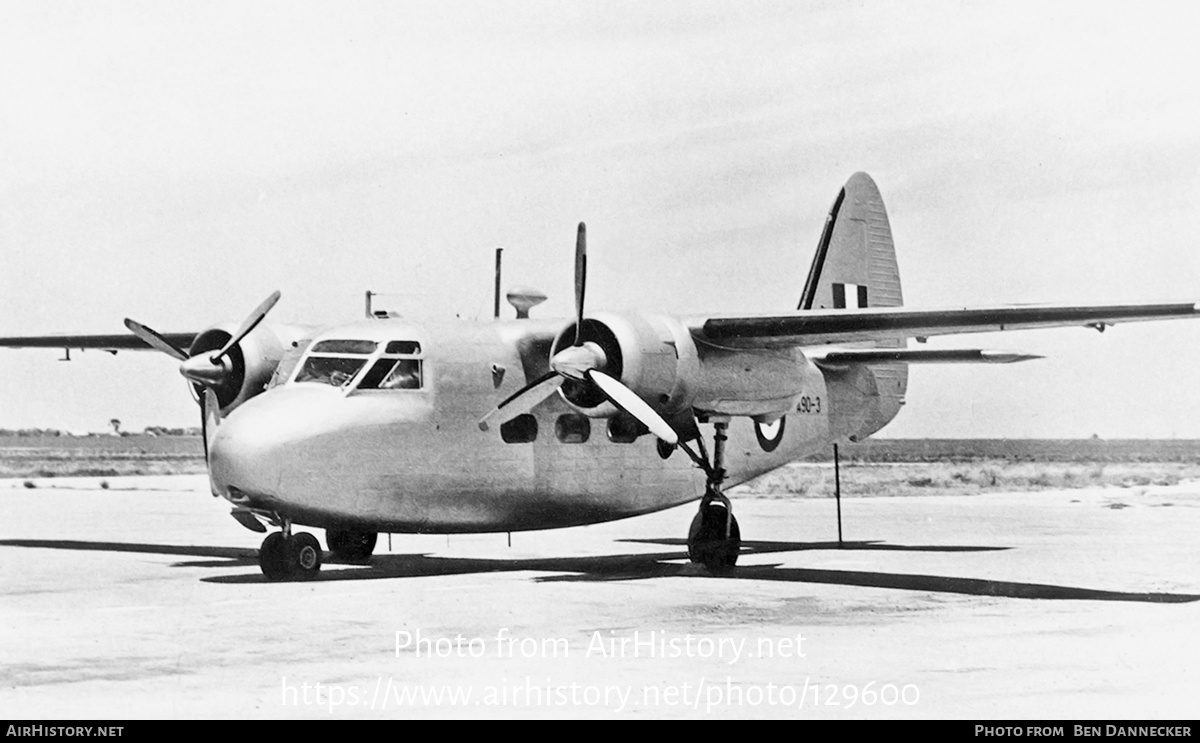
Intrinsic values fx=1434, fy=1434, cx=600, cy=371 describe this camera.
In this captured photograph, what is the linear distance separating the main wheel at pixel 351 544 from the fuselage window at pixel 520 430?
2.55 metres

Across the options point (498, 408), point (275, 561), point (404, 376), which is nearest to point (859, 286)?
point (498, 408)

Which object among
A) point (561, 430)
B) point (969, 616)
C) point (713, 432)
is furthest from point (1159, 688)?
point (713, 432)

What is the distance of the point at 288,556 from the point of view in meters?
16.3

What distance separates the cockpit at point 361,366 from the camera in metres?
16.3

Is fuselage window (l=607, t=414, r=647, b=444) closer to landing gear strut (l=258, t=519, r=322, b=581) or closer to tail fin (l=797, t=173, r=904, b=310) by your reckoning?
landing gear strut (l=258, t=519, r=322, b=581)

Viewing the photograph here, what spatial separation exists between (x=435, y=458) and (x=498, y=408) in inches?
37.7

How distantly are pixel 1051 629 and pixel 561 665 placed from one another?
4692mm

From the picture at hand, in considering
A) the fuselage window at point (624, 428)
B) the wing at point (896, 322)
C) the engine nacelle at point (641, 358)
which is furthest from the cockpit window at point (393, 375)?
the wing at point (896, 322)

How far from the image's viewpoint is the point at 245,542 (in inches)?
922

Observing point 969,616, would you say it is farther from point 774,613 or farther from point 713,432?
point 713,432

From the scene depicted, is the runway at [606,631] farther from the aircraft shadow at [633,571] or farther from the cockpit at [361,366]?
the cockpit at [361,366]

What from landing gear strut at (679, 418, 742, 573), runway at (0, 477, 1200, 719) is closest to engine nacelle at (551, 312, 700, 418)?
landing gear strut at (679, 418, 742, 573)

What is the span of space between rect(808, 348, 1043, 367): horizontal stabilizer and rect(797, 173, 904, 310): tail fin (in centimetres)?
107

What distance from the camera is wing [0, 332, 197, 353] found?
69.6 ft
